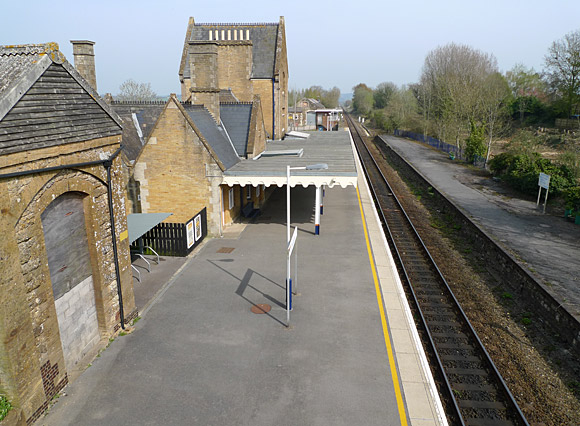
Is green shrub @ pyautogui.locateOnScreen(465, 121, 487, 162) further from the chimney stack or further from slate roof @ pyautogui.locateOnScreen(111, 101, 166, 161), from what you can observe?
the chimney stack

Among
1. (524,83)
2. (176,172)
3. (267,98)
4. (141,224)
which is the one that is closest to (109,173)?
(141,224)

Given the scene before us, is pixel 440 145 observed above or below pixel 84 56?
below

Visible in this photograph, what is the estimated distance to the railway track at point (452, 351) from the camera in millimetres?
8680

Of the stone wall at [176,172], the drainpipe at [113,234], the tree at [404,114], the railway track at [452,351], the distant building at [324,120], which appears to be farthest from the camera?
the distant building at [324,120]

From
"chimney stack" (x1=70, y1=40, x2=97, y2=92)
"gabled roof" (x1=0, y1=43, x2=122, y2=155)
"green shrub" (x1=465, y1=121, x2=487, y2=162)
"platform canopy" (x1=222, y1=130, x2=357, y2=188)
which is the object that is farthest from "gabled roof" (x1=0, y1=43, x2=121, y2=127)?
"green shrub" (x1=465, y1=121, x2=487, y2=162)

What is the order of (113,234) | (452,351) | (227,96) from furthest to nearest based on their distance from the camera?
(227,96), (452,351), (113,234)

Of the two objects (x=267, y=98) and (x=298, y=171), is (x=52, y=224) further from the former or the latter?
(x=267, y=98)

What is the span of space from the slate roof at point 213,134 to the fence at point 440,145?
27.5 metres

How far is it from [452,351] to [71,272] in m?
9.49

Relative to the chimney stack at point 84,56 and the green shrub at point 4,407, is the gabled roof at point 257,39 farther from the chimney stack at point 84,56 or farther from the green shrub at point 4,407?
the green shrub at point 4,407

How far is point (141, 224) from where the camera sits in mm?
14469

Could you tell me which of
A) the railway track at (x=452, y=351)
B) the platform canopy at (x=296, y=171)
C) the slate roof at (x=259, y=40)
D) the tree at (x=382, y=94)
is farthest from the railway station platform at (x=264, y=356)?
the tree at (x=382, y=94)

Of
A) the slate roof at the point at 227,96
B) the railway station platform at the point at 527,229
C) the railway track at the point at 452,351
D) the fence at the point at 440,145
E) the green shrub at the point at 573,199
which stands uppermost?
the slate roof at the point at 227,96

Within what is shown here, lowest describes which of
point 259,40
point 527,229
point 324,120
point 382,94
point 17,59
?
point 527,229
